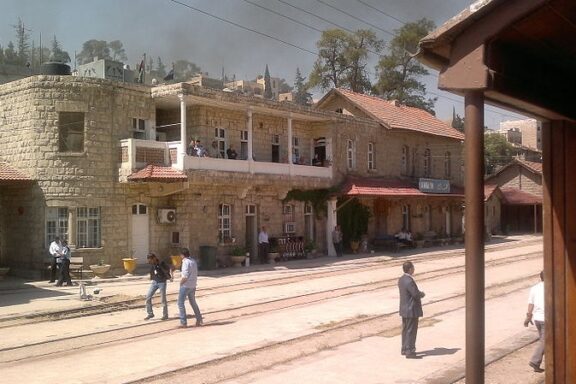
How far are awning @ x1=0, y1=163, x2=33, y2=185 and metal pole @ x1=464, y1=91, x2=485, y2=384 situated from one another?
21623 millimetres

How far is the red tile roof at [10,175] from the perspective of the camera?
2239cm

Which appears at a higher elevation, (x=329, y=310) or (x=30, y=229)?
(x=30, y=229)

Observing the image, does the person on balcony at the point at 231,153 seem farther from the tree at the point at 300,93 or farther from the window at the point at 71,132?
the tree at the point at 300,93

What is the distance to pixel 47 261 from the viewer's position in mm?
22641

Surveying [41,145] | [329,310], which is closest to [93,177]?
[41,145]

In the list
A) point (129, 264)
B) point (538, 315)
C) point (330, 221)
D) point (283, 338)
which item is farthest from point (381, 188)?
point (538, 315)

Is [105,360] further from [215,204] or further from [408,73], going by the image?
[408,73]

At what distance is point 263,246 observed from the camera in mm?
28281

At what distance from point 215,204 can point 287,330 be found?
574 inches

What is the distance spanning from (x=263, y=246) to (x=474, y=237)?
80.7 ft

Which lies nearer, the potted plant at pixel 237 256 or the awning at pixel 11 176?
the awning at pixel 11 176

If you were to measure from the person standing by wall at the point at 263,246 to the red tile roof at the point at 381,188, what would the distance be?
236 inches

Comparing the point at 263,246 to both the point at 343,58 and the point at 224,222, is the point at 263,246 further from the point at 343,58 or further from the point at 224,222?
the point at 343,58

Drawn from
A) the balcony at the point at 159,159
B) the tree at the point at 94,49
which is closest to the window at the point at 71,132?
the balcony at the point at 159,159
